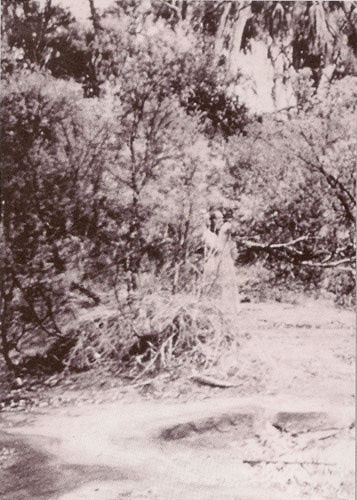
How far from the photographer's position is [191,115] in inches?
77.5

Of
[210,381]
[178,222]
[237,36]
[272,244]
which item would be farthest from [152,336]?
[237,36]

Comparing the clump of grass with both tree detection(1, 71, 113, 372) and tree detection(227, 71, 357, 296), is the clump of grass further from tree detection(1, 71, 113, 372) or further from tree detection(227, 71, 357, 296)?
tree detection(227, 71, 357, 296)

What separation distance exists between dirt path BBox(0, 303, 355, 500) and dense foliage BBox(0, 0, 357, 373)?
152 mm

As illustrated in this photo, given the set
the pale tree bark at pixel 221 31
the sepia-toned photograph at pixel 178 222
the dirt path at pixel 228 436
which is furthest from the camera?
the pale tree bark at pixel 221 31

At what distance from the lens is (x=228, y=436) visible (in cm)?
180

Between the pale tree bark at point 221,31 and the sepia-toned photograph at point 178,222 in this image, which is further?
the pale tree bark at point 221,31

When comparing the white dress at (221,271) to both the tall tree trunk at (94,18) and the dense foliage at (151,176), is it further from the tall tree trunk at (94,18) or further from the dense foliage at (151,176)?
the tall tree trunk at (94,18)

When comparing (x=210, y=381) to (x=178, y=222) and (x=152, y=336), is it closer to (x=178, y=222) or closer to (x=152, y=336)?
(x=152, y=336)

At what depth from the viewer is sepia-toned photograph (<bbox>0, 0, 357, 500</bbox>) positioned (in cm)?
187

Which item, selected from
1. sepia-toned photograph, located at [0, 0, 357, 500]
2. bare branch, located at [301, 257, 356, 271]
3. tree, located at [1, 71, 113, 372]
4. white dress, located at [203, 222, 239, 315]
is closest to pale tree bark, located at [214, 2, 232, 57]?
sepia-toned photograph, located at [0, 0, 357, 500]

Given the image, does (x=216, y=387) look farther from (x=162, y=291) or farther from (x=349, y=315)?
(x=349, y=315)

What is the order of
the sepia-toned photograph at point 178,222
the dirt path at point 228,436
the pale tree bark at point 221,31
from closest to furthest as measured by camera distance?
the dirt path at point 228,436 < the sepia-toned photograph at point 178,222 < the pale tree bark at point 221,31

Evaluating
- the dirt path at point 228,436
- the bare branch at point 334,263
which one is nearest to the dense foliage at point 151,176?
the bare branch at point 334,263

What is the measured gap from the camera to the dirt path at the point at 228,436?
174 cm
